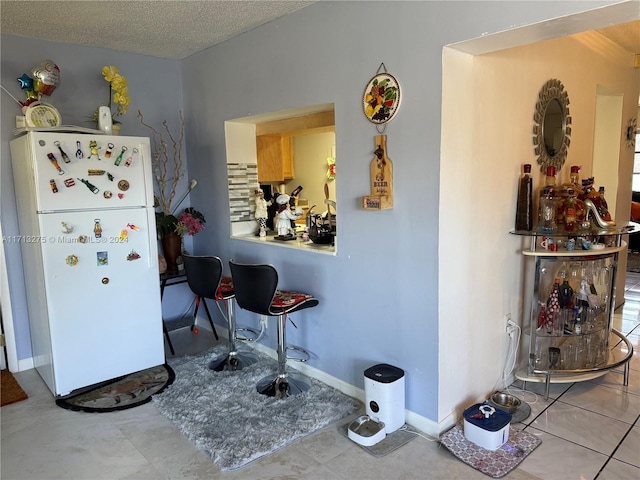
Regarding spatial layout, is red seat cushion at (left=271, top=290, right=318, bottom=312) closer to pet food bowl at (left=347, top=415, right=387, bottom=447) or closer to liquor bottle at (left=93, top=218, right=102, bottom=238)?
pet food bowl at (left=347, top=415, right=387, bottom=447)

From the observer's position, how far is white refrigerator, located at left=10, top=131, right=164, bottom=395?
9.03ft

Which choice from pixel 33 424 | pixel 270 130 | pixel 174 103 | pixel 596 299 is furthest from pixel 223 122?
pixel 596 299

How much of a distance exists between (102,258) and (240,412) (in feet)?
Answer: 4.42

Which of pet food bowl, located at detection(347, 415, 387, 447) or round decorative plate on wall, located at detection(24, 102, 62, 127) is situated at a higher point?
round decorative plate on wall, located at detection(24, 102, 62, 127)

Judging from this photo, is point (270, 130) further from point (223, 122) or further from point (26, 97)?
point (26, 97)

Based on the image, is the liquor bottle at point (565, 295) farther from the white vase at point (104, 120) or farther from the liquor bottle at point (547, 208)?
the white vase at point (104, 120)

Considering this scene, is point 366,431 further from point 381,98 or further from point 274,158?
point 274,158

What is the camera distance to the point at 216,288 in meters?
3.10

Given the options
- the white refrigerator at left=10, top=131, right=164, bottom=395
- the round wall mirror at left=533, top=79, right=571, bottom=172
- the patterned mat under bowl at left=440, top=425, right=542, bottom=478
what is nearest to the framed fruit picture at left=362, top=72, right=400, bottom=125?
the round wall mirror at left=533, top=79, right=571, bottom=172

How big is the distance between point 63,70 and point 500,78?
307cm

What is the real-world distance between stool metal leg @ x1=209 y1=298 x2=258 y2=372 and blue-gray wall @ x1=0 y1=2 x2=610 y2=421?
23cm

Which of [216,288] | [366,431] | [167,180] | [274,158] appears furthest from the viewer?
[274,158]

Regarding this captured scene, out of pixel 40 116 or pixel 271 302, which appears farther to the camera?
pixel 40 116

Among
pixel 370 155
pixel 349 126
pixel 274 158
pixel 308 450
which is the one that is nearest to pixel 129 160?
pixel 349 126
